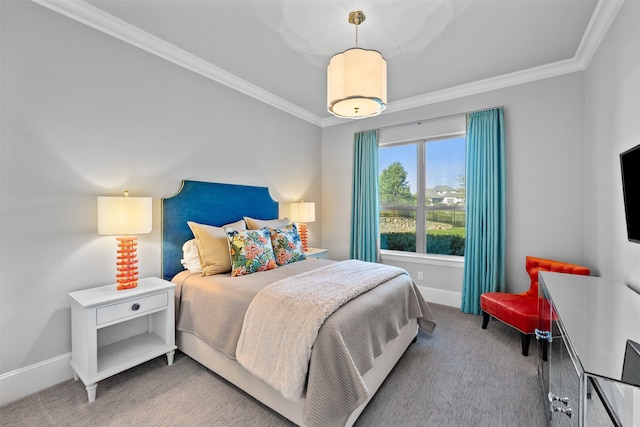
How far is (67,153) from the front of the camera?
209 cm

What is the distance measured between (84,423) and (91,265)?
109 cm

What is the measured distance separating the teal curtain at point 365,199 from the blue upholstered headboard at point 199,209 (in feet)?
4.73

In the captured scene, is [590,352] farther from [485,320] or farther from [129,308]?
[129,308]

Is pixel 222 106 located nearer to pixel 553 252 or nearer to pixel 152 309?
pixel 152 309

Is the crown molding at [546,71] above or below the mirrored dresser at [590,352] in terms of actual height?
above

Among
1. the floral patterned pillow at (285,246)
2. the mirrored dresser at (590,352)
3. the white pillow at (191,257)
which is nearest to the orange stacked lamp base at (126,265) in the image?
the white pillow at (191,257)

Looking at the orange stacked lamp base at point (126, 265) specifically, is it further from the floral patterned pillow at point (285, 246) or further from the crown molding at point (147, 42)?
the crown molding at point (147, 42)

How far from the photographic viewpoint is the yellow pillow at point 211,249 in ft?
8.24

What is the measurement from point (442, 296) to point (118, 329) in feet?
11.8

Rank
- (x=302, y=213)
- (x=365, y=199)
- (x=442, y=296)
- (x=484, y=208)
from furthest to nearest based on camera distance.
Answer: (x=365, y=199) → (x=302, y=213) → (x=442, y=296) → (x=484, y=208)

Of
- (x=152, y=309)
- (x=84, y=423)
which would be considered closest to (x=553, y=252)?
(x=152, y=309)

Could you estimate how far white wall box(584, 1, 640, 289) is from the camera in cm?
181

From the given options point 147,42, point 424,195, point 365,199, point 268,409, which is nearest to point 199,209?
point 147,42

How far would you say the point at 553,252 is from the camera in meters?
2.99
